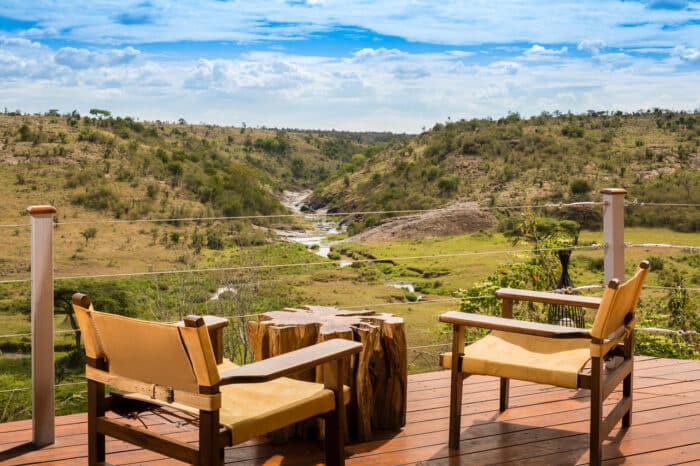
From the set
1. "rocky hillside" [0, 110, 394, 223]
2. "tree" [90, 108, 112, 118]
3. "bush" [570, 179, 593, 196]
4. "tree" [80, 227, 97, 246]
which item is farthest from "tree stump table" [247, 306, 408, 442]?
"tree" [90, 108, 112, 118]

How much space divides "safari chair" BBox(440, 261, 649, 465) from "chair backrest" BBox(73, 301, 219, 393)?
3.47ft

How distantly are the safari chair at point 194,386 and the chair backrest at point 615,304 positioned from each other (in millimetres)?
784

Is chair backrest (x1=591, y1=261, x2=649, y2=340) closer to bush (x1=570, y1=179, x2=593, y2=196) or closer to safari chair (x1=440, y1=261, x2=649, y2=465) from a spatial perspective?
safari chair (x1=440, y1=261, x2=649, y2=465)

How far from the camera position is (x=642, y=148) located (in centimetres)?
3453

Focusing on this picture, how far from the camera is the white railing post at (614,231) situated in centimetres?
376

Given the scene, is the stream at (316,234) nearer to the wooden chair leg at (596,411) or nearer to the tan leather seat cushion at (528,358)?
the tan leather seat cushion at (528,358)

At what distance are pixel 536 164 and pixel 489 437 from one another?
32948 mm

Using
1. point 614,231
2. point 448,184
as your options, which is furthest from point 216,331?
point 448,184

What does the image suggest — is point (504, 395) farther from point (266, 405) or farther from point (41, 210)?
point (41, 210)

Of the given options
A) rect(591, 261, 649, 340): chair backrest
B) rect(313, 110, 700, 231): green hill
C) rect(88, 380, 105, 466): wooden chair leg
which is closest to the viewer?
rect(88, 380, 105, 466): wooden chair leg

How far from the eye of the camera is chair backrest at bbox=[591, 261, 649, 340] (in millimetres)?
2529

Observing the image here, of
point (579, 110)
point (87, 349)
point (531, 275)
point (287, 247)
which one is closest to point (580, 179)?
point (579, 110)

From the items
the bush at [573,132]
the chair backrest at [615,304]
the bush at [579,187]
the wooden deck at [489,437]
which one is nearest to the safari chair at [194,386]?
the wooden deck at [489,437]

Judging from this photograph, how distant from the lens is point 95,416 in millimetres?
2334
